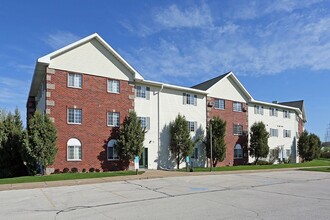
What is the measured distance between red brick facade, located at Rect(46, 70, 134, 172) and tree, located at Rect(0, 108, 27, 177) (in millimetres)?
3179

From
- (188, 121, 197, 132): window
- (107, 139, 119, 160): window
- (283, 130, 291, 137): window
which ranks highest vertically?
(188, 121, 197, 132): window

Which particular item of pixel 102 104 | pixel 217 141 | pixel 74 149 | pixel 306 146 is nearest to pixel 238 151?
pixel 217 141

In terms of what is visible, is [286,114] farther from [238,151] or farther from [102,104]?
[102,104]

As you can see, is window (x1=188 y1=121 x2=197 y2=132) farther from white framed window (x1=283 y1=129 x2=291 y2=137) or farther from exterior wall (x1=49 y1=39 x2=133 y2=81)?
white framed window (x1=283 y1=129 x2=291 y2=137)

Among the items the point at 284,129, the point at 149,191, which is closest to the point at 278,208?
the point at 149,191

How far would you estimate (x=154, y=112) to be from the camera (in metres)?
29.8

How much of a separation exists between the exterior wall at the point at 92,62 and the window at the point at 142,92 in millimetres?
1348

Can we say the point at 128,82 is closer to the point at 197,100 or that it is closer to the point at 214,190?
the point at 197,100

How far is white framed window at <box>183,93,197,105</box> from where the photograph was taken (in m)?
32.6

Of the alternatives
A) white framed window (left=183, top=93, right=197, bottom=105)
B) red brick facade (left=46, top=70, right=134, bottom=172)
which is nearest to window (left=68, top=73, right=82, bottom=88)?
red brick facade (left=46, top=70, right=134, bottom=172)

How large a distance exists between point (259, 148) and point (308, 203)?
89.8 ft

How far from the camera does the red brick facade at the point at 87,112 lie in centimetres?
2373

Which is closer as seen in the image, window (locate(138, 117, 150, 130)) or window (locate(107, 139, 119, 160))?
window (locate(107, 139, 119, 160))

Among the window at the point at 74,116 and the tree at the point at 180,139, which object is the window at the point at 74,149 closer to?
the window at the point at 74,116
